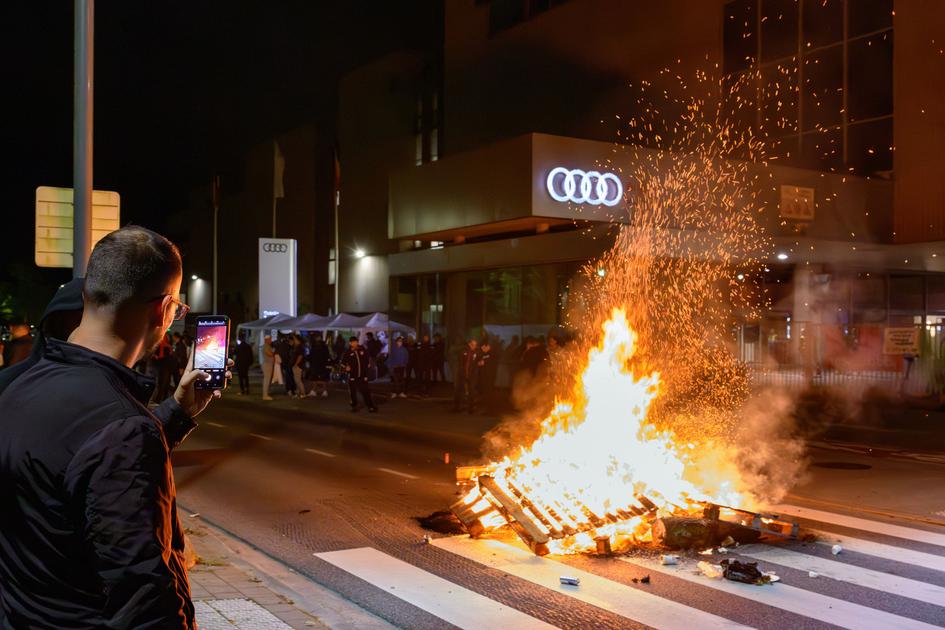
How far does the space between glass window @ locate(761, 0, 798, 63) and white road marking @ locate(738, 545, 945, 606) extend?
18.9 meters

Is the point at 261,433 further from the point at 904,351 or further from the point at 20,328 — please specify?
the point at 904,351

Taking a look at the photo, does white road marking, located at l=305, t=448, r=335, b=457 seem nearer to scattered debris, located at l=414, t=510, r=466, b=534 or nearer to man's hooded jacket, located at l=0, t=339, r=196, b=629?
scattered debris, located at l=414, t=510, r=466, b=534

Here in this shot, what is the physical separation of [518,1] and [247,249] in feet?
108

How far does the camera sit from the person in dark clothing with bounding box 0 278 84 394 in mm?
2156

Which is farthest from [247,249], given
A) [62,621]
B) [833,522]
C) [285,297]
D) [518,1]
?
[62,621]

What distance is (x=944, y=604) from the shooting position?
6008 mm

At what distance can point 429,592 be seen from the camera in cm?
630

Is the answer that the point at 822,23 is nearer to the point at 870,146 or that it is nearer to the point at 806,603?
the point at 870,146

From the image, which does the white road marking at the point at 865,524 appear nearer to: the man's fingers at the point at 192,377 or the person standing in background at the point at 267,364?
the man's fingers at the point at 192,377

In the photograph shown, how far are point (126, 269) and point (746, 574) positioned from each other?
18.8ft

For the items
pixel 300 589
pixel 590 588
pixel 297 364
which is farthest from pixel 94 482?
pixel 297 364

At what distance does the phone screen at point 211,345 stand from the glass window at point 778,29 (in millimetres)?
22781

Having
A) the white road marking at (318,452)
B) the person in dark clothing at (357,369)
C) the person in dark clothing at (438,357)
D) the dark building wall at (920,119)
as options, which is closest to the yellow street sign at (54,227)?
the white road marking at (318,452)

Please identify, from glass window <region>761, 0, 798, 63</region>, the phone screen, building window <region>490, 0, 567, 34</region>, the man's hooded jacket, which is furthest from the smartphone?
building window <region>490, 0, 567, 34</region>
